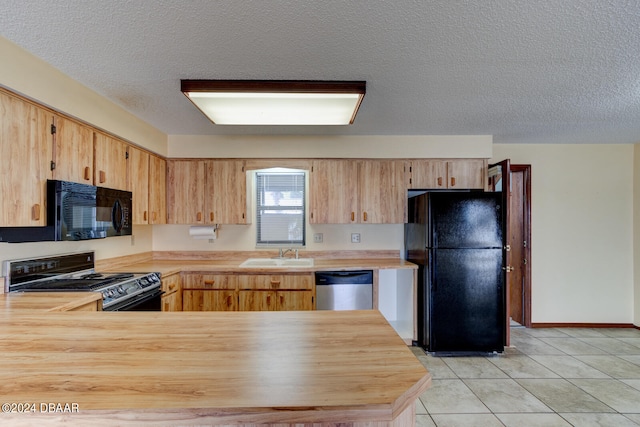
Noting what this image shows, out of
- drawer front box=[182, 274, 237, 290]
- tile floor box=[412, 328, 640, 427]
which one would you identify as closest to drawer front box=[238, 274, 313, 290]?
drawer front box=[182, 274, 237, 290]

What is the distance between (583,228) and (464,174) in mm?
1851

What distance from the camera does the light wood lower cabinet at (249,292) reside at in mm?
3195

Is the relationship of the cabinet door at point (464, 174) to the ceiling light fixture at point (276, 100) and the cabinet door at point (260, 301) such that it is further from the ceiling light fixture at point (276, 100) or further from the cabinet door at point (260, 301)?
the cabinet door at point (260, 301)

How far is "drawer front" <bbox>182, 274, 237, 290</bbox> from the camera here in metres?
3.22

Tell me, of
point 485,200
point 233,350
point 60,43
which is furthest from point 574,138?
point 60,43

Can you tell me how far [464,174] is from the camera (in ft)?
11.9

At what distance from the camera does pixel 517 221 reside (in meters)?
4.02

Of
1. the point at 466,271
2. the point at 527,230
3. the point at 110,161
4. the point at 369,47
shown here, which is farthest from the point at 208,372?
the point at 527,230

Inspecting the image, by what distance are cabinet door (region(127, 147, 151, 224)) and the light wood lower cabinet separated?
0.75m

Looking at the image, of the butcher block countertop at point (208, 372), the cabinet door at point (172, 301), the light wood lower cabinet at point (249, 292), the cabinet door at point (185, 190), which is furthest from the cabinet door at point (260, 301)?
the butcher block countertop at point (208, 372)

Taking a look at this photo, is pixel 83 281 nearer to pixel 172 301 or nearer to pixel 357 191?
pixel 172 301

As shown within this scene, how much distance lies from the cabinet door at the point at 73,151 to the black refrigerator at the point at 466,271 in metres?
2.95

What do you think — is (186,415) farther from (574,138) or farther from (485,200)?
(574,138)

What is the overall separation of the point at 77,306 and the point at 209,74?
5.41 ft
